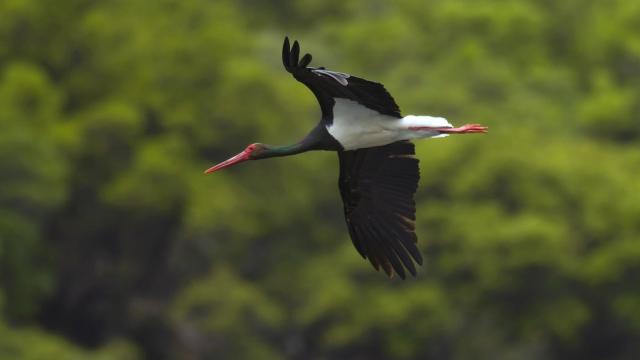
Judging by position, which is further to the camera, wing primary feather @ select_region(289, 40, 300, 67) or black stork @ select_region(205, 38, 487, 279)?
black stork @ select_region(205, 38, 487, 279)

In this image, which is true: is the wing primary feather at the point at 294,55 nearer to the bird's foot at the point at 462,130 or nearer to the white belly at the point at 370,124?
the white belly at the point at 370,124

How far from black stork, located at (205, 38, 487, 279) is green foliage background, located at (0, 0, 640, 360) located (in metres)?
19.1

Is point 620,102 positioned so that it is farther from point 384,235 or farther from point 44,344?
point 384,235

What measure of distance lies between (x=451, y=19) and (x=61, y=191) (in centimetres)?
1801

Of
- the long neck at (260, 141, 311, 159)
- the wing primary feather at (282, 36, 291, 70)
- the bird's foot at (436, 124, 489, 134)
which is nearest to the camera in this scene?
the wing primary feather at (282, 36, 291, 70)

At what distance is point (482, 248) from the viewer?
3806 cm

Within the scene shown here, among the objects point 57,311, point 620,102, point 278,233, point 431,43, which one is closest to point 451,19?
point 431,43

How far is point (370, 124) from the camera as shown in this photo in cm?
1562

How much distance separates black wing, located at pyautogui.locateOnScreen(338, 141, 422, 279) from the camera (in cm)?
1672

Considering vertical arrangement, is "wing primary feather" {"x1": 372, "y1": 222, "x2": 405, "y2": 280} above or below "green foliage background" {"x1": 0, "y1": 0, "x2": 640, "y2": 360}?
above

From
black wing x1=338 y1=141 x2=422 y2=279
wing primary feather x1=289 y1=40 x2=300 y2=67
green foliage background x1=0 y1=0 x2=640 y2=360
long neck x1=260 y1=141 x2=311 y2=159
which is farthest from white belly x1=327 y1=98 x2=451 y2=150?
green foliage background x1=0 y1=0 x2=640 y2=360

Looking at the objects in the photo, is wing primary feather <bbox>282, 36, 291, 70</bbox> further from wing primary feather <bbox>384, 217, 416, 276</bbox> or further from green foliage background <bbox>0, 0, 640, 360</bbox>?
green foliage background <bbox>0, 0, 640, 360</bbox>

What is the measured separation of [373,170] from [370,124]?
131 cm

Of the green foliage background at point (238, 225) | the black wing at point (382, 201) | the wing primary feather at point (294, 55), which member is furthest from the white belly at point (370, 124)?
the green foliage background at point (238, 225)
